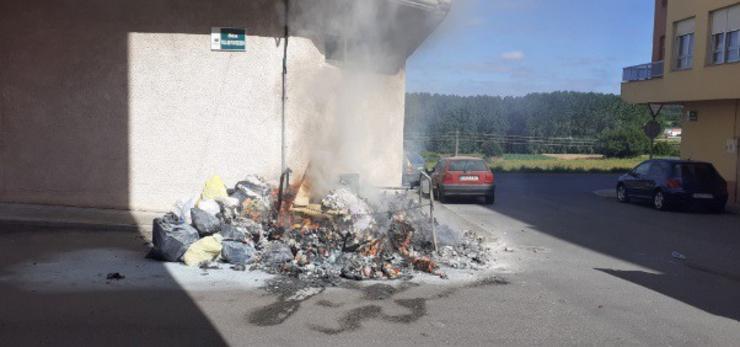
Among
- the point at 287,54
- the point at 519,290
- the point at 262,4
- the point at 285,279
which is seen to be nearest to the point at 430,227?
the point at 519,290

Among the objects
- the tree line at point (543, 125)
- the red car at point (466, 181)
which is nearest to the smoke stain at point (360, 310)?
the red car at point (466, 181)

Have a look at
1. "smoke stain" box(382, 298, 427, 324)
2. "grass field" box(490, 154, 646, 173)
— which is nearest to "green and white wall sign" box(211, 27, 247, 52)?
"smoke stain" box(382, 298, 427, 324)

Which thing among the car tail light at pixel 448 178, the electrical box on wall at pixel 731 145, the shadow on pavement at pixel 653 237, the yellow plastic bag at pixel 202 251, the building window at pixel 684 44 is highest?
the building window at pixel 684 44

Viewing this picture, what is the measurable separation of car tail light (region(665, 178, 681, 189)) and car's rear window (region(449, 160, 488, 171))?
4702 millimetres

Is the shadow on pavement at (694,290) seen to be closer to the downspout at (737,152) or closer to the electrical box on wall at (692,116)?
the downspout at (737,152)

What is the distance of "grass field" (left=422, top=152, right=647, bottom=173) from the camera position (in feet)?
104

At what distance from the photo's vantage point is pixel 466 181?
16.9 meters

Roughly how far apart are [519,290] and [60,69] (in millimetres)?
6614

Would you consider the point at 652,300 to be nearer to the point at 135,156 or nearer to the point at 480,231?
the point at 480,231

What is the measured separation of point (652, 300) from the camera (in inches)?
246

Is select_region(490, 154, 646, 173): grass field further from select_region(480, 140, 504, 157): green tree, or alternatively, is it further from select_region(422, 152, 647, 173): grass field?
select_region(480, 140, 504, 157): green tree

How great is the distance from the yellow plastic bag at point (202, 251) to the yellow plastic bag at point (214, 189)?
1.05 meters

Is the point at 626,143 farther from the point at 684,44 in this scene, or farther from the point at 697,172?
the point at 697,172

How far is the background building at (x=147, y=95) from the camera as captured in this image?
8336 millimetres
